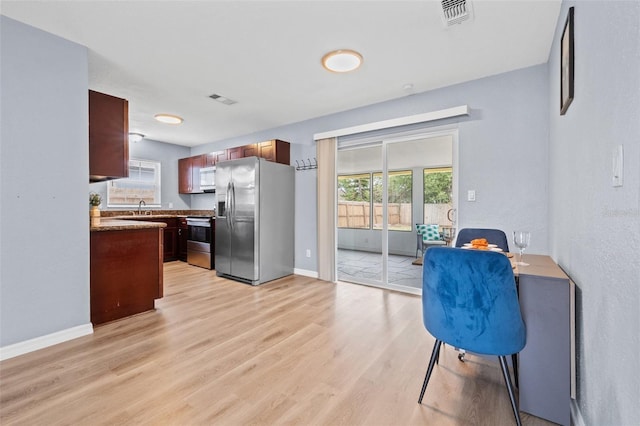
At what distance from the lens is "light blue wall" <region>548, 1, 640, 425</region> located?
0.85 meters

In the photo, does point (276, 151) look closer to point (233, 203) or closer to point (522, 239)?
point (233, 203)

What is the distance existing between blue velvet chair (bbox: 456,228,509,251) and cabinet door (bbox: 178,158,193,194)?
18.2 feet

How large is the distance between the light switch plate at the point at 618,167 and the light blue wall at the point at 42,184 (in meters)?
3.50

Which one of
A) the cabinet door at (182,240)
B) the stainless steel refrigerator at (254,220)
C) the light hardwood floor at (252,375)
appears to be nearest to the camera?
the light hardwood floor at (252,375)

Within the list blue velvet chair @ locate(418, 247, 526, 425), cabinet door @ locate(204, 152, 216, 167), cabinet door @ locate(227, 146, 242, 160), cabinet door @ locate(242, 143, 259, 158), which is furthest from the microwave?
blue velvet chair @ locate(418, 247, 526, 425)

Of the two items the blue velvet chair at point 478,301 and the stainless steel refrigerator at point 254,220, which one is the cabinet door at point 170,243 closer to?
the stainless steel refrigerator at point 254,220

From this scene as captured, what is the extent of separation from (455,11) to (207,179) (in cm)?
510

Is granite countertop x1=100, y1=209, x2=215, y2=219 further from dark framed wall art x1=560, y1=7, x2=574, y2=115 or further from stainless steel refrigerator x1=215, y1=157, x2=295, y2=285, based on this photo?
dark framed wall art x1=560, y1=7, x2=574, y2=115

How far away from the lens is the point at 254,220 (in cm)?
407

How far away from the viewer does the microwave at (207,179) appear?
5.71 metres

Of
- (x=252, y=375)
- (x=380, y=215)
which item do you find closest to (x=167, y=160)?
(x=380, y=215)

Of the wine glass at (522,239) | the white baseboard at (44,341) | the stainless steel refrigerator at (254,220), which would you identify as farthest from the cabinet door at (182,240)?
the wine glass at (522,239)

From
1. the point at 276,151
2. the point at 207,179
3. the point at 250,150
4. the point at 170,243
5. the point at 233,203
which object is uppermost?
the point at 250,150

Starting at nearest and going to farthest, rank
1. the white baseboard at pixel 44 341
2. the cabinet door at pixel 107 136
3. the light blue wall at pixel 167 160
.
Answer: the white baseboard at pixel 44 341
the cabinet door at pixel 107 136
the light blue wall at pixel 167 160
